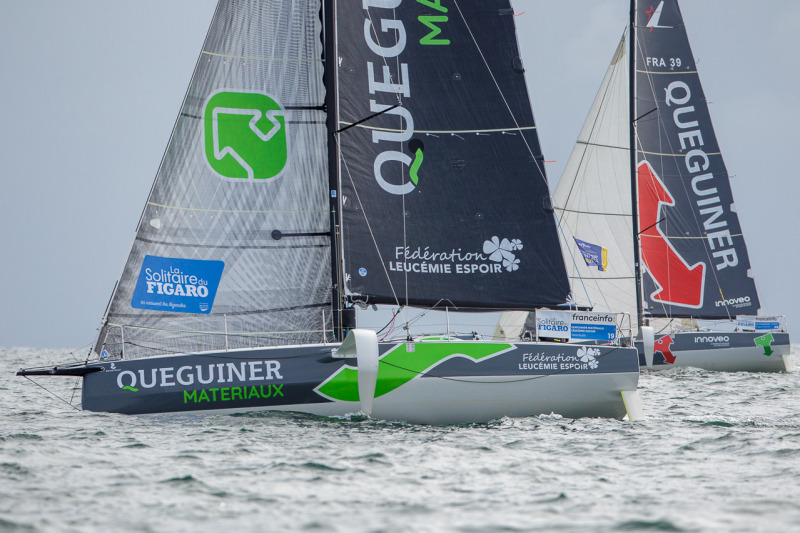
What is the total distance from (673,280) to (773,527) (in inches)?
773

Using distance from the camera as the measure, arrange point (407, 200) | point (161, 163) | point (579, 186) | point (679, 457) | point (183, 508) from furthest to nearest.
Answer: point (579, 186)
point (407, 200)
point (161, 163)
point (679, 457)
point (183, 508)

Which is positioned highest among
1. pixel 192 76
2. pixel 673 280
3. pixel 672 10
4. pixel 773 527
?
pixel 672 10

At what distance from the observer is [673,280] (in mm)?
24953

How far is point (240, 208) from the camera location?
12047 millimetres

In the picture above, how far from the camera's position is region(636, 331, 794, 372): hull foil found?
22.8m

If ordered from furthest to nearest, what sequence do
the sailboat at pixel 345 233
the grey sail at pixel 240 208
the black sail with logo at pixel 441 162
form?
the black sail with logo at pixel 441 162
the grey sail at pixel 240 208
the sailboat at pixel 345 233

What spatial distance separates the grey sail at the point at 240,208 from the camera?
38.0 feet

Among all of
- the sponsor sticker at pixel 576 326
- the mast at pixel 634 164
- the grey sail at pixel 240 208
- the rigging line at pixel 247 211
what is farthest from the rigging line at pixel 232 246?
the mast at pixel 634 164

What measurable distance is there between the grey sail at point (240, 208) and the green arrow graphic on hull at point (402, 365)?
0.87 m

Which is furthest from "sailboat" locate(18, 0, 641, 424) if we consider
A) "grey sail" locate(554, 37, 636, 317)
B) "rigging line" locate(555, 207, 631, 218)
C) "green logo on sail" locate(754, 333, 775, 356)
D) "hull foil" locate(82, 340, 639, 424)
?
"green logo on sail" locate(754, 333, 775, 356)

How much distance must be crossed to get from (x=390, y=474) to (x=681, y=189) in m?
19.7

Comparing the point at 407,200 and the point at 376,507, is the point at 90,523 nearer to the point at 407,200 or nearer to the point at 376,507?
the point at 376,507

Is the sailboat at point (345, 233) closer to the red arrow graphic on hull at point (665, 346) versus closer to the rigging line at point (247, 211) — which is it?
the rigging line at point (247, 211)

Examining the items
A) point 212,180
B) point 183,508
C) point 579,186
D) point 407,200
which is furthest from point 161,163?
point 579,186
